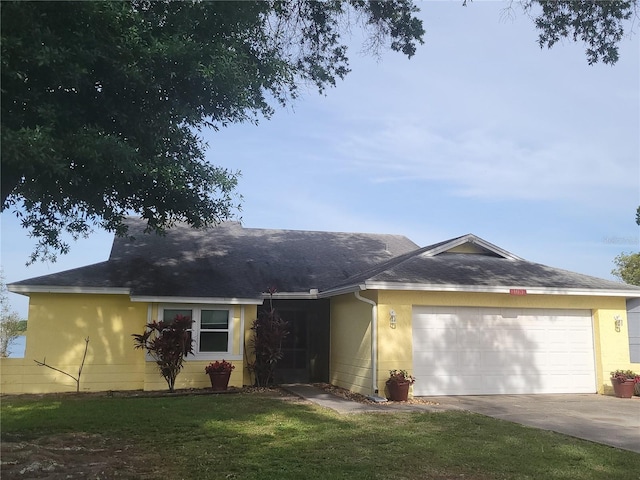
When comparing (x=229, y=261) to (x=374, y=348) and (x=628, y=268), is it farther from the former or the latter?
(x=628, y=268)

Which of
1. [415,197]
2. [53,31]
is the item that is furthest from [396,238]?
[53,31]

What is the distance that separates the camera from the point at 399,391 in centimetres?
1136

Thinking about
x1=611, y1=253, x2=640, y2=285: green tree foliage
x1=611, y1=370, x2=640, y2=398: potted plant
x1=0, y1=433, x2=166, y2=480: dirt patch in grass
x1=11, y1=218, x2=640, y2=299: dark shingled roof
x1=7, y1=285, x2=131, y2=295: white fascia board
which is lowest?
x1=0, y1=433, x2=166, y2=480: dirt patch in grass

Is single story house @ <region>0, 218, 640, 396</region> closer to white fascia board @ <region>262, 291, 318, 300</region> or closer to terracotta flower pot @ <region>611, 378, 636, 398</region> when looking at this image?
white fascia board @ <region>262, 291, 318, 300</region>

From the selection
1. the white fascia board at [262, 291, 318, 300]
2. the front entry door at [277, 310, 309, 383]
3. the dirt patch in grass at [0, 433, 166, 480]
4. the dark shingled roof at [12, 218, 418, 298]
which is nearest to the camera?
the dirt patch in grass at [0, 433, 166, 480]

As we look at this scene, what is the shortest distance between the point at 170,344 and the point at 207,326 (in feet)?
5.06

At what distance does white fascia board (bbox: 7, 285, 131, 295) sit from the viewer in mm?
12823

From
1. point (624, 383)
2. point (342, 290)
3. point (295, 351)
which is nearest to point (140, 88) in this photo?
point (342, 290)

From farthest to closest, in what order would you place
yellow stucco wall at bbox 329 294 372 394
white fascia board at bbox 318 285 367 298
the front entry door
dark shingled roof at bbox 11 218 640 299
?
the front entry door → dark shingled roof at bbox 11 218 640 299 → yellow stucco wall at bbox 329 294 372 394 → white fascia board at bbox 318 285 367 298

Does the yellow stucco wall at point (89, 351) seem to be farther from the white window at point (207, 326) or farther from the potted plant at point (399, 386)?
the potted plant at point (399, 386)

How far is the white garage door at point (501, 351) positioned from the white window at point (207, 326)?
17.7ft

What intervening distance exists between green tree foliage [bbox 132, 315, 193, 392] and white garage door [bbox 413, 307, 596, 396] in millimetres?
5857

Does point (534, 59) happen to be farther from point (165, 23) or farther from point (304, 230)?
point (304, 230)

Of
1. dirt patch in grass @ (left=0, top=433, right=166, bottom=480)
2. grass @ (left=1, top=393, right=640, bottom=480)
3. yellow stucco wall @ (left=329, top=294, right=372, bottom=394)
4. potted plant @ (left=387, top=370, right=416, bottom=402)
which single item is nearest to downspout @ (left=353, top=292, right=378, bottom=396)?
yellow stucco wall @ (left=329, top=294, right=372, bottom=394)
